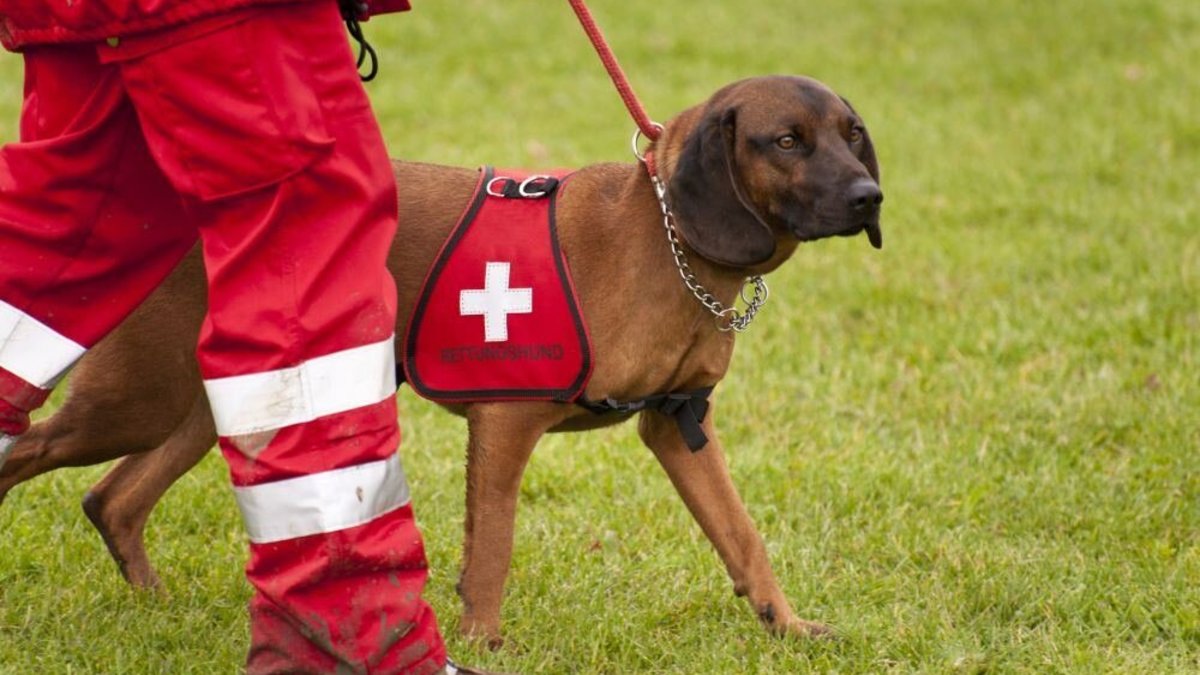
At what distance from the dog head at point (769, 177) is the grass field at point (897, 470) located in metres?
1.02

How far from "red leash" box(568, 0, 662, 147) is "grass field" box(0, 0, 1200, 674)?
1.24m

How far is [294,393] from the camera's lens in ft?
9.27

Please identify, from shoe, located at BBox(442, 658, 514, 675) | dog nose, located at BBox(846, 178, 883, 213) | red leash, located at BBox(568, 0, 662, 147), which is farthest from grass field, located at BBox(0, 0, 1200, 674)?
red leash, located at BBox(568, 0, 662, 147)

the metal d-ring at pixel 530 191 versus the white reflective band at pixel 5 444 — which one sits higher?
the metal d-ring at pixel 530 191

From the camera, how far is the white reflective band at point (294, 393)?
2826 millimetres

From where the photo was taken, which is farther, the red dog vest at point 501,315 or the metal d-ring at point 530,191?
the metal d-ring at point 530,191

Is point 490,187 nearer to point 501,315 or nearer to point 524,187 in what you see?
point 524,187

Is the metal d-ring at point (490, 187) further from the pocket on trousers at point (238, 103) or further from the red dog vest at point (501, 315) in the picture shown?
the pocket on trousers at point (238, 103)

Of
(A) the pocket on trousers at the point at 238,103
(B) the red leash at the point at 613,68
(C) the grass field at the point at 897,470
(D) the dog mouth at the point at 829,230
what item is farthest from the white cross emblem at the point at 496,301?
(A) the pocket on trousers at the point at 238,103

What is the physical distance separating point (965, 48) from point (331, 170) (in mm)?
10266

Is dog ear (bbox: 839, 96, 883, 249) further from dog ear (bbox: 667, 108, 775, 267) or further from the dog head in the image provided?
dog ear (bbox: 667, 108, 775, 267)

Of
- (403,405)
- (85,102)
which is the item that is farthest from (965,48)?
(85,102)

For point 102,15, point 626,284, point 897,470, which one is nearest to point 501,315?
point 626,284

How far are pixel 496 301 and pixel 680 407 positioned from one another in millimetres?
526
